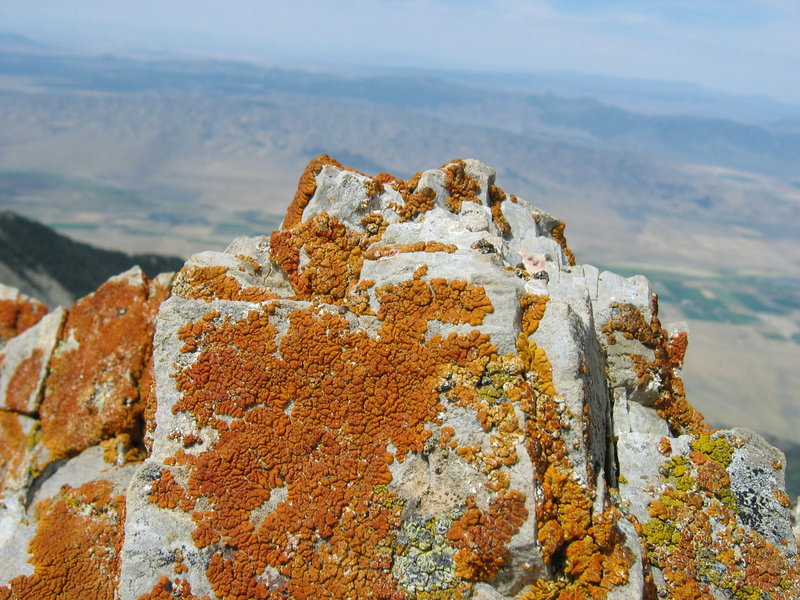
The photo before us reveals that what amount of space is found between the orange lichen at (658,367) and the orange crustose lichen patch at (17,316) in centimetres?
1779

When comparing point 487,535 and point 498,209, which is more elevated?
point 498,209

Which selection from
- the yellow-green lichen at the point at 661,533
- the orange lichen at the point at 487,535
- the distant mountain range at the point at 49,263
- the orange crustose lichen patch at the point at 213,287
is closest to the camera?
the orange lichen at the point at 487,535

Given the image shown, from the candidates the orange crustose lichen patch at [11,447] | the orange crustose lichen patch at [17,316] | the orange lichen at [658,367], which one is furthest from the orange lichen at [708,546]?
the orange crustose lichen patch at [17,316]

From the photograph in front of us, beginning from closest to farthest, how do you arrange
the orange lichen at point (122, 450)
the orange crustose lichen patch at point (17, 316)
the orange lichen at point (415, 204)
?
1. the orange lichen at point (415, 204)
2. the orange lichen at point (122, 450)
3. the orange crustose lichen patch at point (17, 316)

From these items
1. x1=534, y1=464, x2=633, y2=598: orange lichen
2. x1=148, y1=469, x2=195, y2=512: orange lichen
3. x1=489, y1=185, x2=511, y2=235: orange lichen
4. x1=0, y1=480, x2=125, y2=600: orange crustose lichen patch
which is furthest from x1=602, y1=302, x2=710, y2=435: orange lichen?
x1=0, y1=480, x2=125, y2=600: orange crustose lichen patch

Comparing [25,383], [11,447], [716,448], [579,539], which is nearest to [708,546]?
[716,448]

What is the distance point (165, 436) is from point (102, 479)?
417 cm

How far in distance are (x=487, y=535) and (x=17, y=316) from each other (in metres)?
17.9

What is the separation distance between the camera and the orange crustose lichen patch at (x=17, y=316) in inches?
728

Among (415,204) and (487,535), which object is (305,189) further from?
(487,535)

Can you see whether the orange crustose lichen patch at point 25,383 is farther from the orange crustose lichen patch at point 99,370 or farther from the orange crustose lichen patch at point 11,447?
the orange crustose lichen patch at point 99,370

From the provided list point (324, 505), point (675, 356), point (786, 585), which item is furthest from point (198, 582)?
point (675, 356)

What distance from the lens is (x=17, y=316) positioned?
18.8 m

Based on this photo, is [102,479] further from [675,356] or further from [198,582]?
[675,356]
